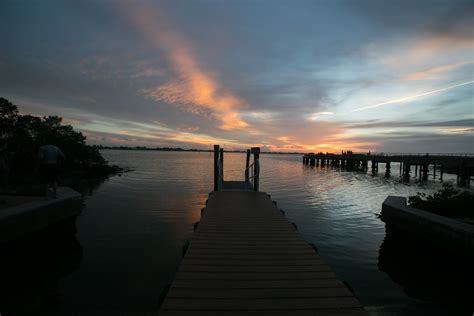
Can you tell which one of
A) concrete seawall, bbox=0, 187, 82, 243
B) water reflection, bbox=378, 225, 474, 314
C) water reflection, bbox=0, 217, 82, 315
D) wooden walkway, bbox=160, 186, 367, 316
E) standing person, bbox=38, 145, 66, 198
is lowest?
water reflection, bbox=0, 217, 82, 315

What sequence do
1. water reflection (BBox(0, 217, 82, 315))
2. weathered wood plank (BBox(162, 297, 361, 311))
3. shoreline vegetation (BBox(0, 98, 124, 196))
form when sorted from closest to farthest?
weathered wood plank (BBox(162, 297, 361, 311))
water reflection (BBox(0, 217, 82, 315))
shoreline vegetation (BBox(0, 98, 124, 196))

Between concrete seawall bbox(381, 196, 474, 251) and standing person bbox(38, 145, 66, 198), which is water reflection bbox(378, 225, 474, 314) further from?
standing person bbox(38, 145, 66, 198)

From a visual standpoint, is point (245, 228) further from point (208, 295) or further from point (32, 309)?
point (32, 309)

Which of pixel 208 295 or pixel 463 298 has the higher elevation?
pixel 208 295

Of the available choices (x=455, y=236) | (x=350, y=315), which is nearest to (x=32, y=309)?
(x=350, y=315)

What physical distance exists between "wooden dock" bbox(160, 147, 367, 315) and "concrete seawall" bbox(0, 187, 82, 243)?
18.2 feet

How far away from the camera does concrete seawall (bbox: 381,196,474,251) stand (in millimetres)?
6496

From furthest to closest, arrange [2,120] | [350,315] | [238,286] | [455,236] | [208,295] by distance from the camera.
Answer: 1. [2,120]
2. [455,236]
3. [238,286]
4. [208,295]
5. [350,315]

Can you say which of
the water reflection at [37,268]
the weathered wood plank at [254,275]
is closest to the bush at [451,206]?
the weathered wood plank at [254,275]

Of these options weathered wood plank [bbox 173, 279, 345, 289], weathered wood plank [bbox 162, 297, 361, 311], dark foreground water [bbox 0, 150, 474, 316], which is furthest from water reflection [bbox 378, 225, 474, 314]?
weathered wood plank [bbox 162, 297, 361, 311]

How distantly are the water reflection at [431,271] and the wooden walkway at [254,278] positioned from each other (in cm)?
313

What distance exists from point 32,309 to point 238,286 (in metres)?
4.33

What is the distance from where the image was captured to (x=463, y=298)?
18.6 feet

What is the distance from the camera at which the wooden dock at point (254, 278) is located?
3332 millimetres
